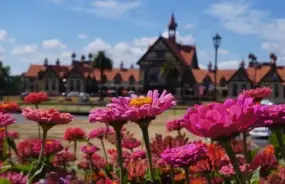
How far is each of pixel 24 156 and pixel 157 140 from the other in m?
1.18

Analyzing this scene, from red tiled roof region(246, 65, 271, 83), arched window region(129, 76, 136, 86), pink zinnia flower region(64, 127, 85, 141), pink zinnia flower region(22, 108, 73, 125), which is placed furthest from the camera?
Result: arched window region(129, 76, 136, 86)

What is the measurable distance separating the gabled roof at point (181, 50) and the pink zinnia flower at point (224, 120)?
3113 inches

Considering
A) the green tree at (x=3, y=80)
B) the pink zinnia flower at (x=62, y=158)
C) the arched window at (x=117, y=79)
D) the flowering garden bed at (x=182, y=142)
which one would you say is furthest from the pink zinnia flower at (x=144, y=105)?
the green tree at (x=3, y=80)

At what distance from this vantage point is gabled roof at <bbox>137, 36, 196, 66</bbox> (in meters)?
80.9

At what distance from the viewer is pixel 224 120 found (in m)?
1.35

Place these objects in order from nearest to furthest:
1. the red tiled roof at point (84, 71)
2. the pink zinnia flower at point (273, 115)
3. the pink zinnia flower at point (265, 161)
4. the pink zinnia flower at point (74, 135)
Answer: the pink zinnia flower at point (273, 115)
the pink zinnia flower at point (265, 161)
the pink zinnia flower at point (74, 135)
the red tiled roof at point (84, 71)

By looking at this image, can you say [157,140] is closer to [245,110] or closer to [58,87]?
[245,110]

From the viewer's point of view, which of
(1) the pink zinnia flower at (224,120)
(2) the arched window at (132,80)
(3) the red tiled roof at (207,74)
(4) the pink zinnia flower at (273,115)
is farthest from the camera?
(2) the arched window at (132,80)

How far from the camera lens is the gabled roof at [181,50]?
265 ft

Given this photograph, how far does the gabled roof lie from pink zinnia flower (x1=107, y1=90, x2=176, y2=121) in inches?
3096

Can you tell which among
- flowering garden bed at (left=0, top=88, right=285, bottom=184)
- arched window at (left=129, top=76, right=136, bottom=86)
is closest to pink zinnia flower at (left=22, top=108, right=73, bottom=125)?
flowering garden bed at (left=0, top=88, right=285, bottom=184)

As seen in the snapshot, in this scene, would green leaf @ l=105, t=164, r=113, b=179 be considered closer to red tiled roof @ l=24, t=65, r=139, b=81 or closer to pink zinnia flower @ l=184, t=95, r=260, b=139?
pink zinnia flower @ l=184, t=95, r=260, b=139

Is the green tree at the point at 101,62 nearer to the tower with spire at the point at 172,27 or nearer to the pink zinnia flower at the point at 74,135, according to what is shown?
the tower with spire at the point at 172,27

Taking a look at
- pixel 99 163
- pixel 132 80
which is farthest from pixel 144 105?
pixel 132 80
